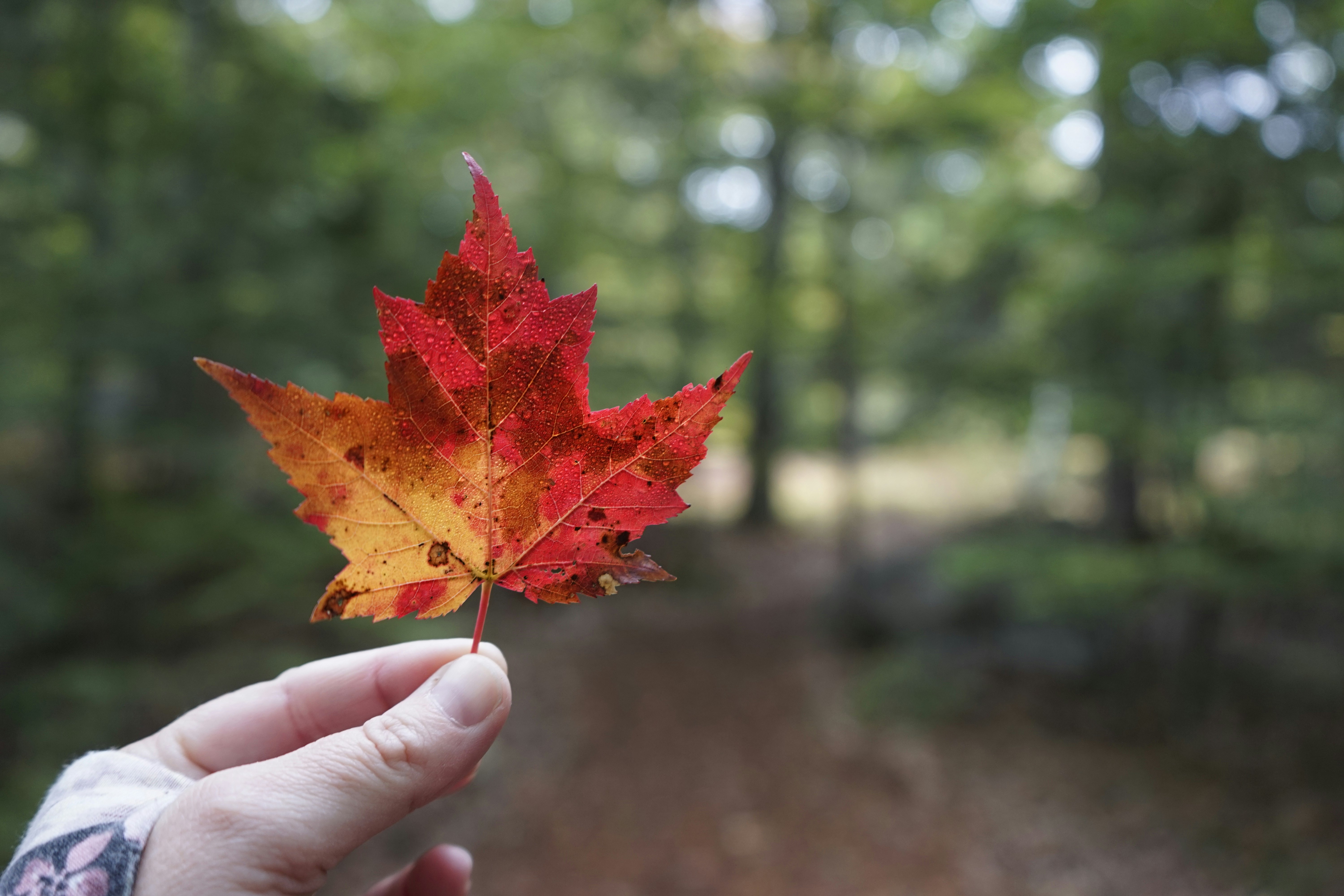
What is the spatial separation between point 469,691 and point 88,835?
55 cm

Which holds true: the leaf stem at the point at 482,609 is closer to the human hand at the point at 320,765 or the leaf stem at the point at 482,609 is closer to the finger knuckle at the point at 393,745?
the human hand at the point at 320,765

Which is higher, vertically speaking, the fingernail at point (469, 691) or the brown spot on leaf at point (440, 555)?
the brown spot on leaf at point (440, 555)

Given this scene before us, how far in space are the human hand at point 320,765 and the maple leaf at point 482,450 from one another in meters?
0.19

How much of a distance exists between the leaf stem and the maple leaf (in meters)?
0.01

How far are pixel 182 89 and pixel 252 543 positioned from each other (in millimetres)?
3030

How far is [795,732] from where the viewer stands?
601 centimetres

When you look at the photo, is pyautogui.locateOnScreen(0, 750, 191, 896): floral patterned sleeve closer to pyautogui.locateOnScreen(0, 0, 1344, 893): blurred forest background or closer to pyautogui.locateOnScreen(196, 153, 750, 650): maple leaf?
pyautogui.locateOnScreen(196, 153, 750, 650): maple leaf

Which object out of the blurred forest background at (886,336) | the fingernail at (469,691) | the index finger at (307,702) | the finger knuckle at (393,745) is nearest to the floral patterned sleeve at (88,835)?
the index finger at (307,702)

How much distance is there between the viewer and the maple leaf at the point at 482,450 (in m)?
1.05

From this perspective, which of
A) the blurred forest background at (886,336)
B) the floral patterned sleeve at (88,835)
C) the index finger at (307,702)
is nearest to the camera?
the floral patterned sleeve at (88,835)

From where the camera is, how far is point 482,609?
1198 millimetres

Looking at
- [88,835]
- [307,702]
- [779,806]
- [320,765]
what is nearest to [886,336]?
[779,806]

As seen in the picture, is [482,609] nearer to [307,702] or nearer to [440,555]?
[440,555]

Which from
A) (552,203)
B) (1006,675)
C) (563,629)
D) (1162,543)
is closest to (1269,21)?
(1162,543)
